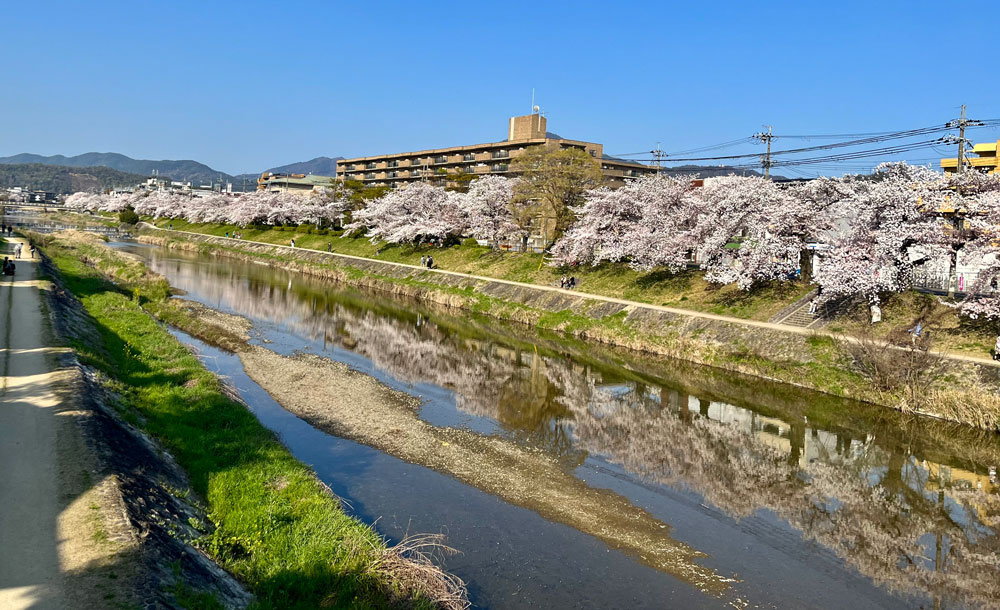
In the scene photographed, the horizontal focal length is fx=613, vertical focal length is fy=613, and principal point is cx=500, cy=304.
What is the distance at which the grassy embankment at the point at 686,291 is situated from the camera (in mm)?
27562

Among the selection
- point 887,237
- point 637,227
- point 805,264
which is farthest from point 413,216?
point 887,237

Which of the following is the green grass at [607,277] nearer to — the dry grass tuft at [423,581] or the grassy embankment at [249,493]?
the grassy embankment at [249,493]

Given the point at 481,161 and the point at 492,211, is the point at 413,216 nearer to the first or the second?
the point at 492,211

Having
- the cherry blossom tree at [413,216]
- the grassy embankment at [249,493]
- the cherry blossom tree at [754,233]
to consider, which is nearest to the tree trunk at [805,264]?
the cherry blossom tree at [754,233]

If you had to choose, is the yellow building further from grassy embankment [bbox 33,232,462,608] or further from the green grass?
grassy embankment [bbox 33,232,462,608]

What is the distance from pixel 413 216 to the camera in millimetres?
68750

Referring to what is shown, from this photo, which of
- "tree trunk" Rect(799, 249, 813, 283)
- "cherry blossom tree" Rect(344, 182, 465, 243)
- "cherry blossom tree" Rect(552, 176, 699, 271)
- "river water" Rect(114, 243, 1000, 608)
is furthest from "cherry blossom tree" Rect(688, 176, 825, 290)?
"cherry blossom tree" Rect(344, 182, 465, 243)

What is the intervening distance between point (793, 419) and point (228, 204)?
10726 centimetres

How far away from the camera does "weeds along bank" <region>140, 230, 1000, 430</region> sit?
76.6 feet

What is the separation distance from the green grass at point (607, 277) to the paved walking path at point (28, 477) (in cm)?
3264

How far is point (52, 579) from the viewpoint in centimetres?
789

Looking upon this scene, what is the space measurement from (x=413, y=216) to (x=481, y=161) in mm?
43950

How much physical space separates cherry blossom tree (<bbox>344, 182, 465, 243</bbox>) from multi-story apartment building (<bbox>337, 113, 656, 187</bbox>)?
2134cm

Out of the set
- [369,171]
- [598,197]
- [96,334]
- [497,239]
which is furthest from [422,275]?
[369,171]
